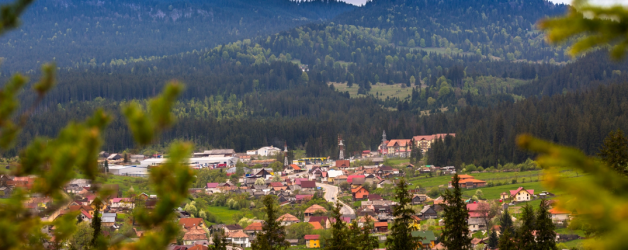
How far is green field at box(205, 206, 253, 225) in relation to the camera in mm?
76719

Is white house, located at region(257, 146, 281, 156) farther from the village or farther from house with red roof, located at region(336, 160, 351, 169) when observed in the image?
house with red roof, located at region(336, 160, 351, 169)

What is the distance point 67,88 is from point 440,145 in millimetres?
130686

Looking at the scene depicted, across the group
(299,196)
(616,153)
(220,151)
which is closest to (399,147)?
(220,151)

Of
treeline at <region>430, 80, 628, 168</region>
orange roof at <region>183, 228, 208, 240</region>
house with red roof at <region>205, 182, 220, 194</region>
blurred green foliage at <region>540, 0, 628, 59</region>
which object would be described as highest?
blurred green foliage at <region>540, 0, 628, 59</region>

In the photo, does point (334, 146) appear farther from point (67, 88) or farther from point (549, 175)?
point (549, 175)

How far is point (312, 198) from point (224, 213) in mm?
13744

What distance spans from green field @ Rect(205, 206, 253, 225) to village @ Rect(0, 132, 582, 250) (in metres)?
0.19

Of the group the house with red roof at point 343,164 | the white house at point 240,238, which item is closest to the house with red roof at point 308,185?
the house with red roof at point 343,164

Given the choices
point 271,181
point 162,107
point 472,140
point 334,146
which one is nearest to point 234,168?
point 271,181

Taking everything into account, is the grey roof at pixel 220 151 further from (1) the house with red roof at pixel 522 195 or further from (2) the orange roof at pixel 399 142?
(1) the house with red roof at pixel 522 195

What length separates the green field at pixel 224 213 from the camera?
76719 millimetres

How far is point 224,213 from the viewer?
8162cm

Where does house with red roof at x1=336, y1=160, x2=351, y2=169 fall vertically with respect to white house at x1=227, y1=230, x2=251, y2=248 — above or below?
below

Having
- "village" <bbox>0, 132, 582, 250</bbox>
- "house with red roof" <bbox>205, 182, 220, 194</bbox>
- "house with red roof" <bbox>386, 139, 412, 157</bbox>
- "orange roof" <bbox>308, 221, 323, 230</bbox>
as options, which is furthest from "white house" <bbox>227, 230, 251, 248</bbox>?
"house with red roof" <bbox>386, 139, 412, 157</bbox>
